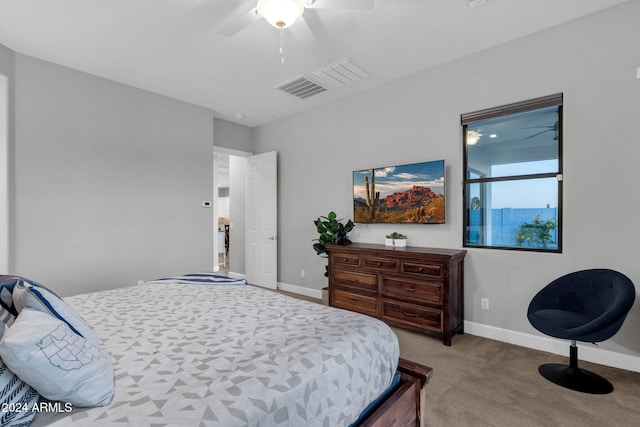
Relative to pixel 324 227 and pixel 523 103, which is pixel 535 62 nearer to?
pixel 523 103

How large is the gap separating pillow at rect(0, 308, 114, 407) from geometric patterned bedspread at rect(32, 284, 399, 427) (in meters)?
0.05

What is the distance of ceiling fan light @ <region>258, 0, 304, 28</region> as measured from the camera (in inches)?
77.9

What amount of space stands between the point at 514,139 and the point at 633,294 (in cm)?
166

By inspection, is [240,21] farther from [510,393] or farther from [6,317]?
[510,393]

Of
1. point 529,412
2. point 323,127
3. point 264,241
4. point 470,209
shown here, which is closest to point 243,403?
point 529,412

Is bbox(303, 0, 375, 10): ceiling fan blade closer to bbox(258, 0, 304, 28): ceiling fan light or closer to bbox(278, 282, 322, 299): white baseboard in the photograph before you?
bbox(258, 0, 304, 28): ceiling fan light

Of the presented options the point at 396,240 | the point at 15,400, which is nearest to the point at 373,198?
the point at 396,240

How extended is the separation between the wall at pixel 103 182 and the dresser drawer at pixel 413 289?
2.86 metres

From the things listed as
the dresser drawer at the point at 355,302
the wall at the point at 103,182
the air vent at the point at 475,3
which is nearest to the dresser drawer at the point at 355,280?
the dresser drawer at the point at 355,302

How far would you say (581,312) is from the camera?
8.07 ft

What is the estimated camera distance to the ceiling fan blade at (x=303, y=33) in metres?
2.65

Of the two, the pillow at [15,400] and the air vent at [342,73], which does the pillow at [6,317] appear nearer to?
the pillow at [15,400]

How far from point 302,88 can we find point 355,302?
111 inches

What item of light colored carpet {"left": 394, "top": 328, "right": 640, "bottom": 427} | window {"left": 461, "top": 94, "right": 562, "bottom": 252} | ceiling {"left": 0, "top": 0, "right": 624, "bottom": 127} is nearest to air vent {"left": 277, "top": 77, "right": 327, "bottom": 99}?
ceiling {"left": 0, "top": 0, "right": 624, "bottom": 127}
